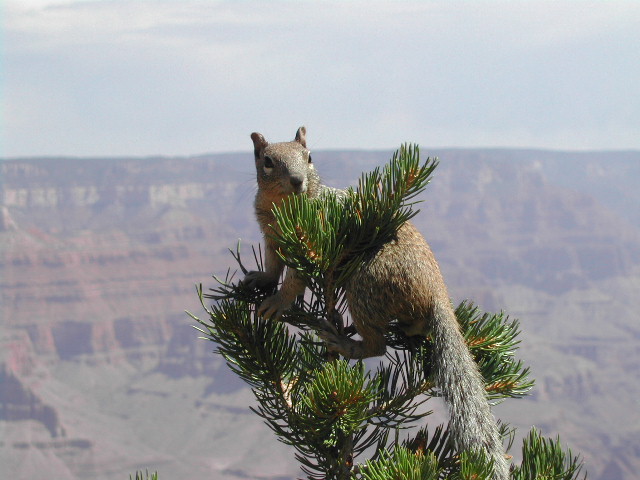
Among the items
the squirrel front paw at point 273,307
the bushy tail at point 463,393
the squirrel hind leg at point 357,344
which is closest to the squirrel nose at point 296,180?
the squirrel front paw at point 273,307

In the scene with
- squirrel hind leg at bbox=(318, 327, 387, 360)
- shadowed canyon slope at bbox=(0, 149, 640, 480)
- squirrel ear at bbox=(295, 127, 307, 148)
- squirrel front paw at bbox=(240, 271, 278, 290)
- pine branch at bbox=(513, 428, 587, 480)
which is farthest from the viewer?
shadowed canyon slope at bbox=(0, 149, 640, 480)

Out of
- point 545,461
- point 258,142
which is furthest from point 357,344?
point 258,142

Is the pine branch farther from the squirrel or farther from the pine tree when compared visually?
the squirrel

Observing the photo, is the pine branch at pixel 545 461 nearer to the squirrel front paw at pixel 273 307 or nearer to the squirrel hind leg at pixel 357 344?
the squirrel hind leg at pixel 357 344

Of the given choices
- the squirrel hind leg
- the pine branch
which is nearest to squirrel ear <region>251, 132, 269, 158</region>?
the squirrel hind leg

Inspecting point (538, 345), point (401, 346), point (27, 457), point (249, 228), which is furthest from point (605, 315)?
point (401, 346)

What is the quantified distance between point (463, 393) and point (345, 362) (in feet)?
1.75

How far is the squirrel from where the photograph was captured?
3.15 m

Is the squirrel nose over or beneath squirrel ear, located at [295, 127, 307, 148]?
beneath

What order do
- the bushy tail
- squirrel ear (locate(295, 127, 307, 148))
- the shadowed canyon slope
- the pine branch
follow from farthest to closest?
1. the shadowed canyon slope
2. squirrel ear (locate(295, 127, 307, 148))
3. the pine branch
4. the bushy tail

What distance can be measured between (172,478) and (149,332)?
3519cm

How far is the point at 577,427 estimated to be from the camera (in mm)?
124250

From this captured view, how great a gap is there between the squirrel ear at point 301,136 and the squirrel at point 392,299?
43 millimetres

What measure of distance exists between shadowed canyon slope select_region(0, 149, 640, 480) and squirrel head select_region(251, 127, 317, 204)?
349 feet
